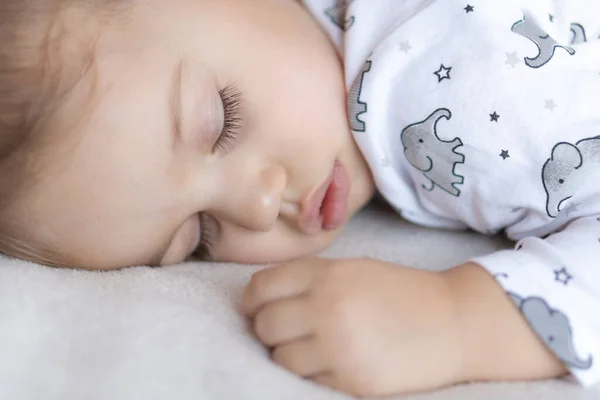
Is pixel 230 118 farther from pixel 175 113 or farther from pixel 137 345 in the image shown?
pixel 137 345

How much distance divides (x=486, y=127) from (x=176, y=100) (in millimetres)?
373

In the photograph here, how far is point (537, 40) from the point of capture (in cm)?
83

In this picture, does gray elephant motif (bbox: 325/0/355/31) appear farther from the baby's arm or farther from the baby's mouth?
the baby's arm

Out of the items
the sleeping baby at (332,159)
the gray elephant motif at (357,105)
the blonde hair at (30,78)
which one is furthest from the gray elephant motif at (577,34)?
the blonde hair at (30,78)

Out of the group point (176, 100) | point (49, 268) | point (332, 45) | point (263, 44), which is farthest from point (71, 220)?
point (332, 45)

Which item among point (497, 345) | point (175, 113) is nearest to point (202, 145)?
point (175, 113)

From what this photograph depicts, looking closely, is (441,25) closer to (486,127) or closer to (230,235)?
(486,127)

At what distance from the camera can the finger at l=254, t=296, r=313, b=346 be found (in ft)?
2.13

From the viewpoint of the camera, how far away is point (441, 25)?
87cm

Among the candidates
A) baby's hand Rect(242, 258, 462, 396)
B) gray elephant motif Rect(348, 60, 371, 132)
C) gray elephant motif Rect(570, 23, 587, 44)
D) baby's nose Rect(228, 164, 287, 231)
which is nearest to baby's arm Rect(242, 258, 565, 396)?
baby's hand Rect(242, 258, 462, 396)

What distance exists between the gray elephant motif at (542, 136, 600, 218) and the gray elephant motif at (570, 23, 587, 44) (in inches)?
6.7

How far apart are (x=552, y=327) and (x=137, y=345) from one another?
0.40 m

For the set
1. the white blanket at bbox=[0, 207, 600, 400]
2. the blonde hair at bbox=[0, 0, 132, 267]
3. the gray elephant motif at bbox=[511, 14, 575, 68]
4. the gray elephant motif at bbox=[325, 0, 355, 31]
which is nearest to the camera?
the white blanket at bbox=[0, 207, 600, 400]

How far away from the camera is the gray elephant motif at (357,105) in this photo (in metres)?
0.90
